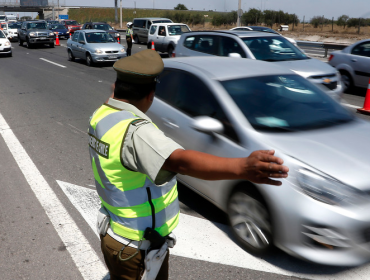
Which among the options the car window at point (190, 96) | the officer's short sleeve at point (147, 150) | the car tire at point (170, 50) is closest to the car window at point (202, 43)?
the car window at point (190, 96)

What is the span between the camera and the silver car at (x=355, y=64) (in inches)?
402

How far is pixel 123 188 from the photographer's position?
167 centimetres

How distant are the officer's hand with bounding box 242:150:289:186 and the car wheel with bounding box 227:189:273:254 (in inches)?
78.0

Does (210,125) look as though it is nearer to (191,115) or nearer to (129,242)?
(191,115)

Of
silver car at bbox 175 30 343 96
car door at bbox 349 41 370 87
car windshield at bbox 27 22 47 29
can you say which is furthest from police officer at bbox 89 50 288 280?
car windshield at bbox 27 22 47 29

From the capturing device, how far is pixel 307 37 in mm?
35594

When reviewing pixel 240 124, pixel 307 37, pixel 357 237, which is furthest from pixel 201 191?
pixel 307 37

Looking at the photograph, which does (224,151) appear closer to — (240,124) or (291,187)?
(240,124)

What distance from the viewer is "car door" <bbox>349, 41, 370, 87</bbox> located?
1015 centimetres

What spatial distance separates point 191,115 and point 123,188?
265 cm

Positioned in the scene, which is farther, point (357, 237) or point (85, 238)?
point (85, 238)

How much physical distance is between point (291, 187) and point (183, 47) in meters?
8.42

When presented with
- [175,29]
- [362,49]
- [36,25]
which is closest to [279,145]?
[362,49]

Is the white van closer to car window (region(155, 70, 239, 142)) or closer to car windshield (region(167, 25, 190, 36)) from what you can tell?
car windshield (region(167, 25, 190, 36))
